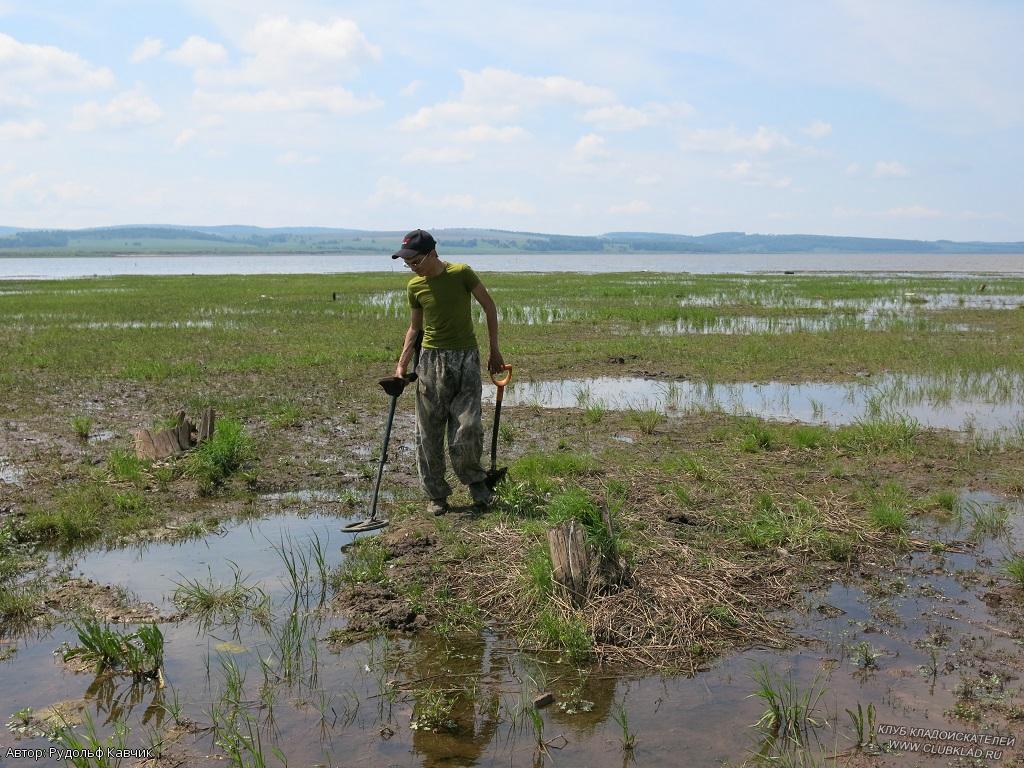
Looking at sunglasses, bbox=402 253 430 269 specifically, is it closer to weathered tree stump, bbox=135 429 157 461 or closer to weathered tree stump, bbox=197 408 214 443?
weathered tree stump, bbox=197 408 214 443

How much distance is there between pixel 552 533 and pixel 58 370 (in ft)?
42.4

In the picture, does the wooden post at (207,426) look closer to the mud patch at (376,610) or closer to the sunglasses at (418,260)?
the sunglasses at (418,260)

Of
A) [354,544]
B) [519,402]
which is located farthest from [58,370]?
[354,544]

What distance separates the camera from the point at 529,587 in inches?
224

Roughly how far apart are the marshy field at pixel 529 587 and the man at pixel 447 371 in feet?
1.30

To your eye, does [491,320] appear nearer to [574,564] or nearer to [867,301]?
[574,564]

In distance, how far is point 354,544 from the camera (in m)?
6.88

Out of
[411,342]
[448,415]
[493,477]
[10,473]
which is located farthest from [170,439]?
[493,477]

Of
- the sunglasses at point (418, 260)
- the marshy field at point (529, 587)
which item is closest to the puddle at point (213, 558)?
the marshy field at point (529, 587)

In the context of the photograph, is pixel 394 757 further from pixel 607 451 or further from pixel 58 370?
pixel 58 370

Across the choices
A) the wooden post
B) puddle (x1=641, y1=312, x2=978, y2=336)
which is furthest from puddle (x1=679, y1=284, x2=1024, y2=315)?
the wooden post

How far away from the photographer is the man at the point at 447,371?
24.0 feet

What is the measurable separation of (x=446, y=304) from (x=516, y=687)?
3.48 metres

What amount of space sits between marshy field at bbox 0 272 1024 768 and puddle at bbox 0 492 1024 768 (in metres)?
0.02
